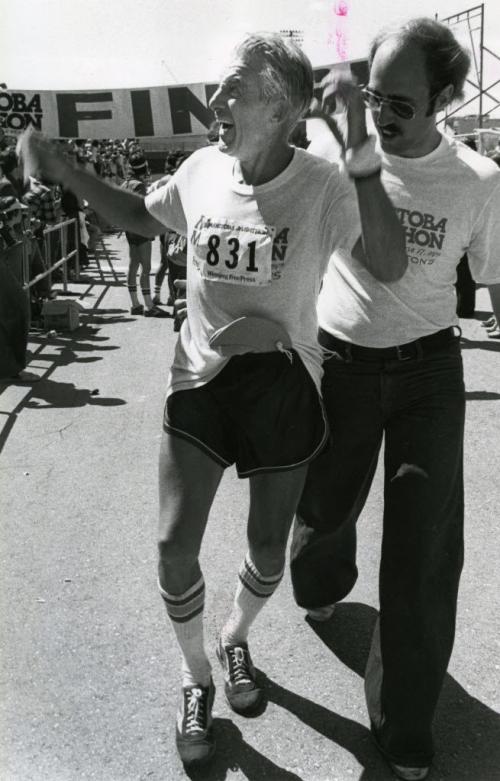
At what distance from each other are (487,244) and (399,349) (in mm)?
425

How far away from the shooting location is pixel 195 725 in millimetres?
2924

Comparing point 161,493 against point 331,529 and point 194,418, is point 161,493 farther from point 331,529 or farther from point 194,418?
point 331,529

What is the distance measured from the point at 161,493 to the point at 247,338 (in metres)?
0.56

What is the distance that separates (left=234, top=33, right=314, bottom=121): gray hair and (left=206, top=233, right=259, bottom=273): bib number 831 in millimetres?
411

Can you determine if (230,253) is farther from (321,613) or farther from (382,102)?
(321,613)

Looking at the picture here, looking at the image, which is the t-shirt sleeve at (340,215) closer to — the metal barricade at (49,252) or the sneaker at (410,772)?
the sneaker at (410,772)

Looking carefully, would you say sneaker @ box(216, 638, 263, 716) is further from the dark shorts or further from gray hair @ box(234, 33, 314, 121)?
gray hair @ box(234, 33, 314, 121)

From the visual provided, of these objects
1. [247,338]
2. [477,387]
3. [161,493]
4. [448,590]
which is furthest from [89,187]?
[477,387]

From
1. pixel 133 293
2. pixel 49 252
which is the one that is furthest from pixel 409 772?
pixel 49 252

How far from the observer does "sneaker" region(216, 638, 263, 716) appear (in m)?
3.16

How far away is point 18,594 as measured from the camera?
4.02 metres

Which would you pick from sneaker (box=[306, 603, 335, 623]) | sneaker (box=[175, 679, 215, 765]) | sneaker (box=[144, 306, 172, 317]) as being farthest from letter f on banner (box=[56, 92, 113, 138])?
sneaker (box=[175, 679, 215, 765])

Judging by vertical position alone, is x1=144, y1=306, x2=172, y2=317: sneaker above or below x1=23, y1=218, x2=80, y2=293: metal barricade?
below

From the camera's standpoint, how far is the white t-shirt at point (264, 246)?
2719 mm
